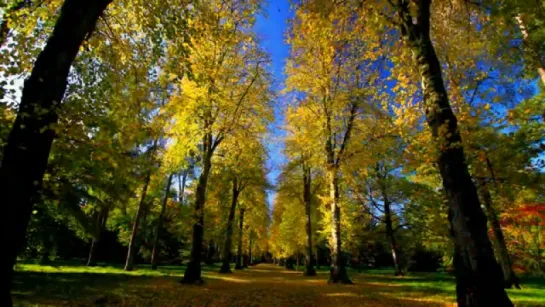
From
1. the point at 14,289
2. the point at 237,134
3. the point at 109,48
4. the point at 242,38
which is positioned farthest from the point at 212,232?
the point at 109,48

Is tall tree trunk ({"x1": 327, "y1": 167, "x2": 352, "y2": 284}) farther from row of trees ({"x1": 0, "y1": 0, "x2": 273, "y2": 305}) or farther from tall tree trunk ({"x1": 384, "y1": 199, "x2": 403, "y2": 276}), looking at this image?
tall tree trunk ({"x1": 384, "y1": 199, "x2": 403, "y2": 276})

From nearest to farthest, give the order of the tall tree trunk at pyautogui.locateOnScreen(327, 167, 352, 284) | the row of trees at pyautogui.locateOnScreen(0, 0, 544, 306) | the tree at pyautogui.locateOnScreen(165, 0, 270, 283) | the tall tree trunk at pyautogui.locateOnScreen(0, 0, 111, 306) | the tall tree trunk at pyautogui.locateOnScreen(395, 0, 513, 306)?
the tall tree trunk at pyautogui.locateOnScreen(0, 0, 111, 306) → the row of trees at pyautogui.locateOnScreen(0, 0, 544, 306) → the tall tree trunk at pyautogui.locateOnScreen(395, 0, 513, 306) → the tree at pyautogui.locateOnScreen(165, 0, 270, 283) → the tall tree trunk at pyautogui.locateOnScreen(327, 167, 352, 284)

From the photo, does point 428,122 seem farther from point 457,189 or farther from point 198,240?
point 198,240

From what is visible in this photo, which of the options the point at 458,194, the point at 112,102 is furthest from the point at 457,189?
the point at 112,102

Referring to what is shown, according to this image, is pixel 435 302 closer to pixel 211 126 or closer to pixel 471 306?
pixel 471 306

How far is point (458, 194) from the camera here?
532 cm

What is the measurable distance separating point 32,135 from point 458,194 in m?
5.99

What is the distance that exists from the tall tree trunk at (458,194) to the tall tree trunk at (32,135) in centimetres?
538

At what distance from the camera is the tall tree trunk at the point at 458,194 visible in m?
4.79

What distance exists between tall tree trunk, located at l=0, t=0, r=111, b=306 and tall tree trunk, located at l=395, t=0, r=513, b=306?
5.38 metres

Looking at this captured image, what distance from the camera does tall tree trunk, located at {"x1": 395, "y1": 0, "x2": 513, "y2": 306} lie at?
4.79 m

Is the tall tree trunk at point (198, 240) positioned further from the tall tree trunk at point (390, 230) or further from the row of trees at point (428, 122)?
the tall tree trunk at point (390, 230)

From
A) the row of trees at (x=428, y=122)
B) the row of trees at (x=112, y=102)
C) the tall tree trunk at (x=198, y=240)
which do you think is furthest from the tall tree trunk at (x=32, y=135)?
the tall tree trunk at (x=198, y=240)

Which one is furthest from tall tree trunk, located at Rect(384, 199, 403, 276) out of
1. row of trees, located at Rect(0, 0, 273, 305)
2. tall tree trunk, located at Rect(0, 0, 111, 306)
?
tall tree trunk, located at Rect(0, 0, 111, 306)
